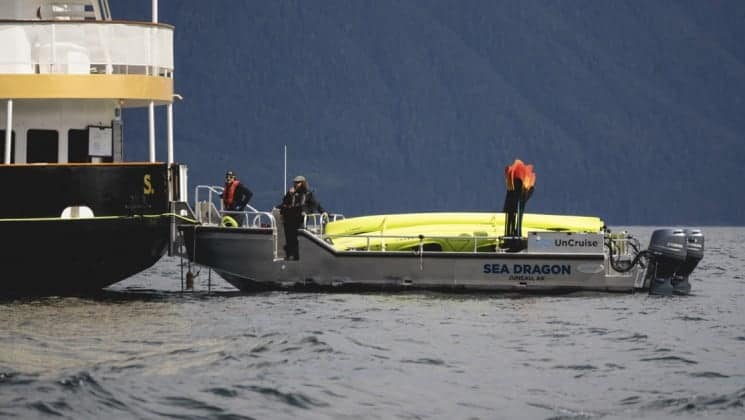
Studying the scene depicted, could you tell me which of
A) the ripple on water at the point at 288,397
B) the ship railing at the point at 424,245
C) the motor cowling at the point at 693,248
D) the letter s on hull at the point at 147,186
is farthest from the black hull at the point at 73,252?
the ripple on water at the point at 288,397

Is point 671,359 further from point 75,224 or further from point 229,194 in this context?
point 229,194

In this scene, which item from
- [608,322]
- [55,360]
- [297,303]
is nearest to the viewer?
[55,360]

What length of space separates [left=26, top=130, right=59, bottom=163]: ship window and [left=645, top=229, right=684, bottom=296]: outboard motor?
1155 cm

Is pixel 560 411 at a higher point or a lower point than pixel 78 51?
lower

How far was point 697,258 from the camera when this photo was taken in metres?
28.6

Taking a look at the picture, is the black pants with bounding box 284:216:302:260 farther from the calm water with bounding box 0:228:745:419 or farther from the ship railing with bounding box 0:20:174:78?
the ship railing with bounding box 0:20:174:78

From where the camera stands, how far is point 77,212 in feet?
86.0

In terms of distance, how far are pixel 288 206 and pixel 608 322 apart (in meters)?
6.79

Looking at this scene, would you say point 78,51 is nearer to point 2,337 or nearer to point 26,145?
point 26,145

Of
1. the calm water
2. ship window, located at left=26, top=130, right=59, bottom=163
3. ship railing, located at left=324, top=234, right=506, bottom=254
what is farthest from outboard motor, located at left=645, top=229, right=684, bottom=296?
ship window, located at left=26, top=130, right=59, bottom=163

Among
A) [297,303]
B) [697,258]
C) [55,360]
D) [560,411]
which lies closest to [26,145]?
[297,303]

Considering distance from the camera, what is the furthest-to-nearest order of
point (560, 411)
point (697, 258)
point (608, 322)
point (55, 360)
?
point (697, 258), point (608, 322), point (55, 360), point (560, 411)

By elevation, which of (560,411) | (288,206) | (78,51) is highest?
(78,51)

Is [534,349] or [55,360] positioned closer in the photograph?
[55,360]
